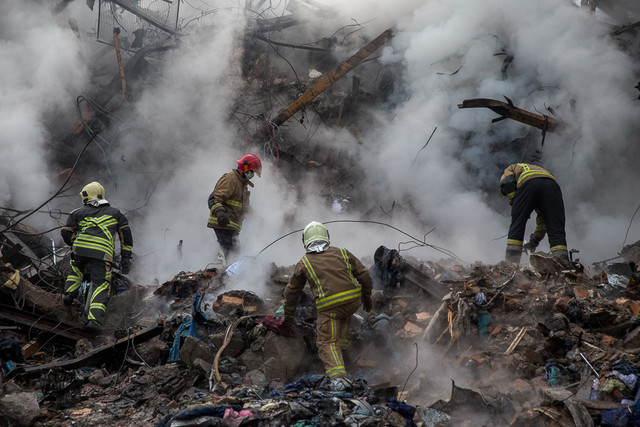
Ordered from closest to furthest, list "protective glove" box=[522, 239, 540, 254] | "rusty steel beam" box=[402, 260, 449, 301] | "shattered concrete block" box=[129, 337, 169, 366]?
1. "shattered concrete block" box=[129, 337, 169, 366]
2. "rusty steel beam" box=[402, 260, 449, 301]
3. "protective glove" box=[522, 239, 540, 254]

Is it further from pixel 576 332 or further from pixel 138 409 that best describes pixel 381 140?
pixel 138 409

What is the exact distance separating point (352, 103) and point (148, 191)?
4510mm

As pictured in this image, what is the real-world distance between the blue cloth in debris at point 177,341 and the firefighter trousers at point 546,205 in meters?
3.82

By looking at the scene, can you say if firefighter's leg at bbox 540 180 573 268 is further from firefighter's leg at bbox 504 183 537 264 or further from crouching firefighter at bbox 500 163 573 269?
firefighter's leg at bbox 504 183 537 264

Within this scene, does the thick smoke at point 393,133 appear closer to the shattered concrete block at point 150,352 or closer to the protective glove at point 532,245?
the protective glove at point 532,245

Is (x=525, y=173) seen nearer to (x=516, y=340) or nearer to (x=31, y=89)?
(x=516, y=340)

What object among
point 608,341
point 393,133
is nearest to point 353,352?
point 608,341

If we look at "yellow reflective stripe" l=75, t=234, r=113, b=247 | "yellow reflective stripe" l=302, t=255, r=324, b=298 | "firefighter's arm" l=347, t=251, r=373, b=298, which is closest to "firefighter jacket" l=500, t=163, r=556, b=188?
"firefighter's arm" l=347, t=251, r=373, b=298

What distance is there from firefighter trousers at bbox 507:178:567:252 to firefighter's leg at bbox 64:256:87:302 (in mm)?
5111

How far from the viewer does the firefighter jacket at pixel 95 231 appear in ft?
18.1

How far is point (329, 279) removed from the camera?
13.3ft

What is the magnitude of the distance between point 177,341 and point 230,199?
2569 mm

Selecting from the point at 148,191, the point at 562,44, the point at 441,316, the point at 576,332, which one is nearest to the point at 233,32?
the point at 148,191

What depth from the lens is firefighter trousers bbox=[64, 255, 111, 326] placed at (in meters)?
5.29
